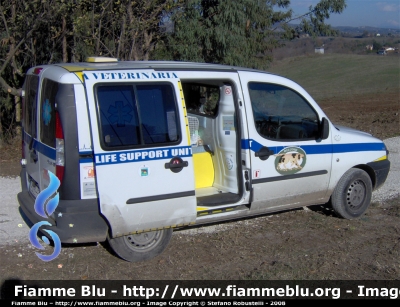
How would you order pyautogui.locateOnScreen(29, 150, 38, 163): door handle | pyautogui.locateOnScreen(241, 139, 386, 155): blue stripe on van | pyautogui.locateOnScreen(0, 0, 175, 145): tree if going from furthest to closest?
1. pyautogui.locateOnScreen(0, 0, 175, 145): tree
2. pyautogui.locateOnScreen(241, 139, 386, 155): blue stripe on van
3. pyautogui.locateOnScreen(29, 150, 38, 163): door handle

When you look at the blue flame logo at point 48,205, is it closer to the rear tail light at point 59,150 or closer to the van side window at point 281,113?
the rear tail light at point 59,150

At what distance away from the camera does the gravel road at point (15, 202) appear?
20.4 ft

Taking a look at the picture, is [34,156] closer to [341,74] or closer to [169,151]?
[169,151]

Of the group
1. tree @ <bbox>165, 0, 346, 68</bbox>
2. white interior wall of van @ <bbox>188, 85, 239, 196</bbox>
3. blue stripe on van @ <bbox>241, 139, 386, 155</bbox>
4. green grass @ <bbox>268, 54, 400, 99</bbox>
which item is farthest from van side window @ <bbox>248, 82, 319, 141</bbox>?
green grass @ <bbox>268, 54, 400, 99</bbox>

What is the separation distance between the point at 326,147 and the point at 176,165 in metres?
2.11

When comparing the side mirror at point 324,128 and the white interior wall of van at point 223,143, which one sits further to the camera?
the side mirror at point 324,128

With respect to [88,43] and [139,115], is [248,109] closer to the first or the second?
[139,115]

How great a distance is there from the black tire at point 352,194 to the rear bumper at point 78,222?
3139 millimetres

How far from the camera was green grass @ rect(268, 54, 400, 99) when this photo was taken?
31.1m

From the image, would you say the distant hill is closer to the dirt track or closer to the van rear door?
the dirt track

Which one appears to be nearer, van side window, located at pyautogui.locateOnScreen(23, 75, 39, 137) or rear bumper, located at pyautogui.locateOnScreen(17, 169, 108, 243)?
rear bumper, located at pyautogui.locateOnScreen(17, 169, 108, 243)

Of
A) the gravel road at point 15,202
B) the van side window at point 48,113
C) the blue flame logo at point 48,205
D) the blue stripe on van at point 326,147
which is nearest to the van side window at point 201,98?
the blue stripe on van at point 326,147

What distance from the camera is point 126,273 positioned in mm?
5215

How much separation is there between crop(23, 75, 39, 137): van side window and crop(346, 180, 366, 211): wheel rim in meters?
3.91
